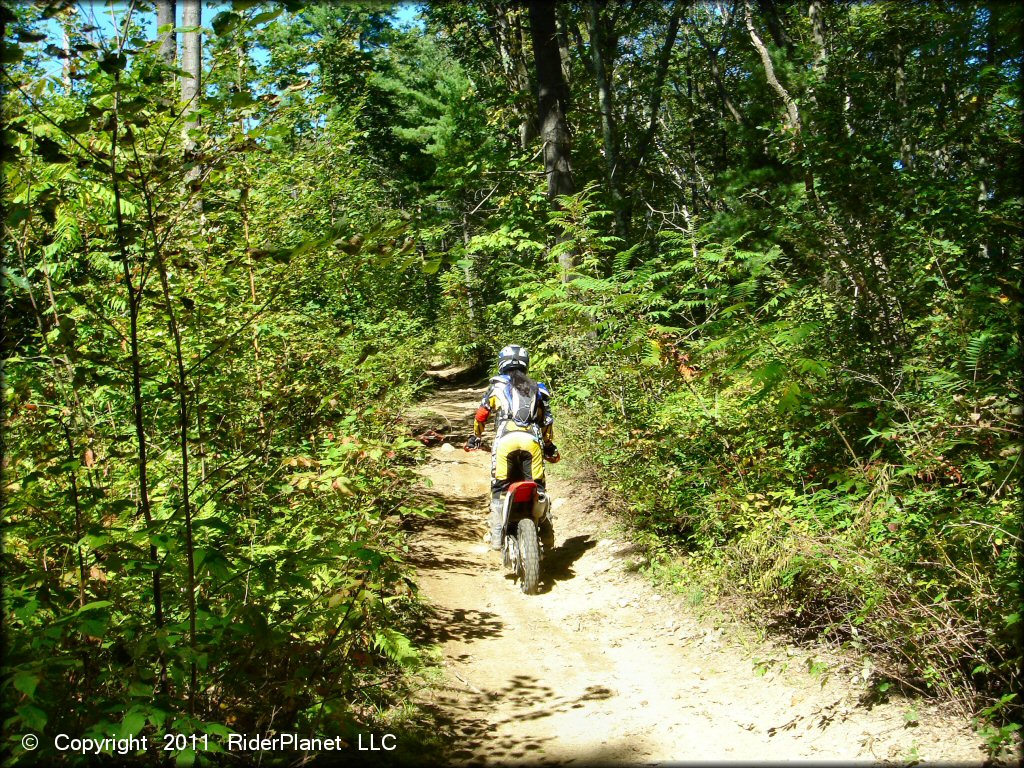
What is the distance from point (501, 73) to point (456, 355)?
904 centimetres

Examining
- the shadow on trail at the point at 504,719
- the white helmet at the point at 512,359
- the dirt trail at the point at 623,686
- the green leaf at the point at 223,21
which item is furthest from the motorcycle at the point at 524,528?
the green leaf at the point at 223,21

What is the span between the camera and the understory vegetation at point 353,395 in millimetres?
2943

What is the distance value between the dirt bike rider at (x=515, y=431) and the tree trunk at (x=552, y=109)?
4.85m

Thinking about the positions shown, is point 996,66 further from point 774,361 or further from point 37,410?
point 37,410

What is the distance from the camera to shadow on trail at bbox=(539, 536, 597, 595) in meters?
7.76

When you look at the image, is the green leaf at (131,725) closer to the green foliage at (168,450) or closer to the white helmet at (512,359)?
the green foliage at (168,450)

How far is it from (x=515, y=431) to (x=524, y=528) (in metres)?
1.09

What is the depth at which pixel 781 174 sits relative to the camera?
23.3 feet

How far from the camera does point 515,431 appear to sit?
7.69 meters

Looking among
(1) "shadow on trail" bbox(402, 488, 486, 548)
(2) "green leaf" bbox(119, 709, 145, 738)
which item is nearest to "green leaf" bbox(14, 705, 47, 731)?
(2) "green leaf" bbox(119, 709, 145, 738)

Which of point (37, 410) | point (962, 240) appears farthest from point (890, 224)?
point (37, 410)

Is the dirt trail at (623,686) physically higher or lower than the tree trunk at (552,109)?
lower

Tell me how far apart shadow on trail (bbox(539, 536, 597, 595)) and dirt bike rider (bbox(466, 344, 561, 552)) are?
24 centimetres

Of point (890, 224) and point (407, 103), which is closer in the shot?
point (890, 224)
